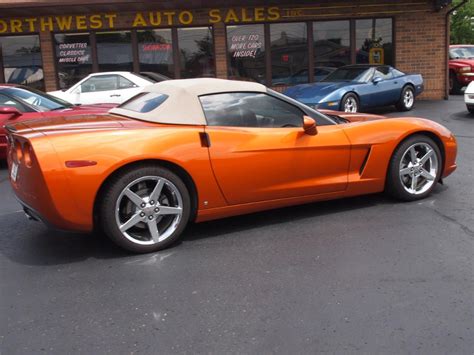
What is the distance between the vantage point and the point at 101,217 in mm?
3928

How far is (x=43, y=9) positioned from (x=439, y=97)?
11.6 metres

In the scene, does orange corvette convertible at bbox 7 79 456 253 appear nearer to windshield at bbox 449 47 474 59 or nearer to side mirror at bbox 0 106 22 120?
side mirror at bbox 0 106 22 120

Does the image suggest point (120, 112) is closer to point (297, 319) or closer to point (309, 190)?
point (309, 190)

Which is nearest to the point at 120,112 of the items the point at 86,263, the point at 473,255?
the point at 86,263

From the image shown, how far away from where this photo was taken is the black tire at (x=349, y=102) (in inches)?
450

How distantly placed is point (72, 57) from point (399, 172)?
40.7ft

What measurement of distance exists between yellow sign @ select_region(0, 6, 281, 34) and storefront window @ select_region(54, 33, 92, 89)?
0.27 metres

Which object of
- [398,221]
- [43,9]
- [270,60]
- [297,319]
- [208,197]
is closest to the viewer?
[297,319]

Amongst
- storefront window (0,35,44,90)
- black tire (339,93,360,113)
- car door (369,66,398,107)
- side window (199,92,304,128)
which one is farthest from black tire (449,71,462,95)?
side window (199,92,304,128)

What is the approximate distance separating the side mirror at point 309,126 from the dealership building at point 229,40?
428 inches

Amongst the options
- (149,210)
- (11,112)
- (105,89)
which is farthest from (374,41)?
(149,210)

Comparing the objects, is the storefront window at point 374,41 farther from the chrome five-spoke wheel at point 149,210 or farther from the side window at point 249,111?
the chrome five-spoke wheel at point 149,210

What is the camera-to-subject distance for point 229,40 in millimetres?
15305

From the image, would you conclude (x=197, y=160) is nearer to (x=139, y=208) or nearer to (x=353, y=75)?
(x=139, y=208)
